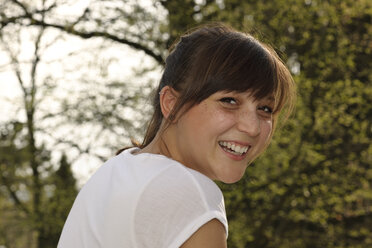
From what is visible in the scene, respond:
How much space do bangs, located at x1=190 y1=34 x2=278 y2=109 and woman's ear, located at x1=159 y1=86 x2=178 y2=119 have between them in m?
0.15

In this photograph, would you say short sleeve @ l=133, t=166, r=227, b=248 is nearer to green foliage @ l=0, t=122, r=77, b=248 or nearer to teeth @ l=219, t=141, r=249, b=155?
teeth @ l=219, t=141, r=249, b=155

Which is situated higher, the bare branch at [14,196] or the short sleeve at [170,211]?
the short sleeve at [170,211]

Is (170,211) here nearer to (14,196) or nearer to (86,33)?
(86,33)

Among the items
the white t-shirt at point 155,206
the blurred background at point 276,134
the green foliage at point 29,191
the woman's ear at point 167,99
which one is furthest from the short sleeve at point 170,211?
the green foliage at point 29,191

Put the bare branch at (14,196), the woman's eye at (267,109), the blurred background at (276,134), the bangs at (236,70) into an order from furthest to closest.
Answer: the bare branch at (14,196), the blurred background at (276,134), the woman's eye at (267,109), the bangs at (236,70)

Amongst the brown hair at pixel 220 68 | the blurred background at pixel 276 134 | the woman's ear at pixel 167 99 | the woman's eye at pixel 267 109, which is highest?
the brown hair at pixel 220 68

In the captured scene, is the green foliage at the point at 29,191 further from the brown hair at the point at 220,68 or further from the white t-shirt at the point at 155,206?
the white t-shirt at the point at 155,206

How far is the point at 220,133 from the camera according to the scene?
6.04 feet

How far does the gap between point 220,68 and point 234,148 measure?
0.26 metres

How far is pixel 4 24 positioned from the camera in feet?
34.7

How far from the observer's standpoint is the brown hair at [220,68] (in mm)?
1784

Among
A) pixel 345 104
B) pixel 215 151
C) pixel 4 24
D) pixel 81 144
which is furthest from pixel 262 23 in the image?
pixel 215 151

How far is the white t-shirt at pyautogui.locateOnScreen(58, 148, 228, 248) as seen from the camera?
5.02 ft

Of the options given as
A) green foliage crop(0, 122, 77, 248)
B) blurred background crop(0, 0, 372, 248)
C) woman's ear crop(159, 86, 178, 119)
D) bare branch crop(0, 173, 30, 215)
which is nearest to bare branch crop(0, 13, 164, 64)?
blurred background crop(0, 0, 372, 248)
